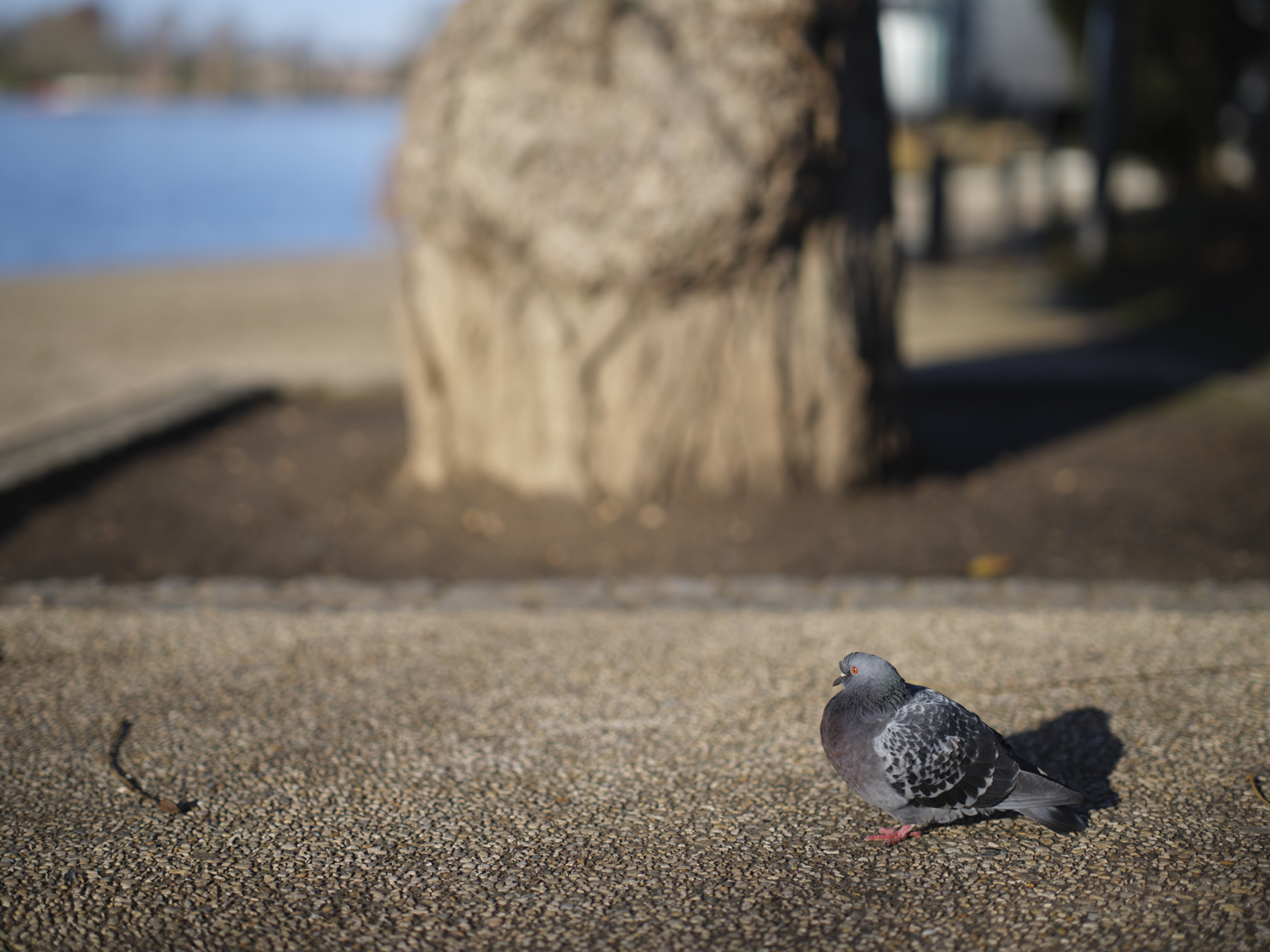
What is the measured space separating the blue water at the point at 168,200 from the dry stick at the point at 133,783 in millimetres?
15721

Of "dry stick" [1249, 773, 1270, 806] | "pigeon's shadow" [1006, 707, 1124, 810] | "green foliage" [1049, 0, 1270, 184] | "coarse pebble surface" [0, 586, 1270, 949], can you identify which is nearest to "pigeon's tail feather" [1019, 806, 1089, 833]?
"coarse pebble surface" [0, 586, 1270, 949]

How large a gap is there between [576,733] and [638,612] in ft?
3.05

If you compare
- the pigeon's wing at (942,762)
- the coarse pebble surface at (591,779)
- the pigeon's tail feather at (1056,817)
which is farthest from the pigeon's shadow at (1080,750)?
the pigeon's wing at (942,762)

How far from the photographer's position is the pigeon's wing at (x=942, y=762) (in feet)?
8.11

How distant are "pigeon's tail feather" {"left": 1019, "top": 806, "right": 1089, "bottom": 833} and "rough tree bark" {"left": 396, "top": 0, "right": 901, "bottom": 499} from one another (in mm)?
2677

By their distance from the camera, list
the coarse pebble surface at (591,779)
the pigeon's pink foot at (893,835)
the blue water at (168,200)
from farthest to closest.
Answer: the blue water at (168,200)
the pigeon's pink foot at (893,835)
the coarse pebble surface at (591,779)

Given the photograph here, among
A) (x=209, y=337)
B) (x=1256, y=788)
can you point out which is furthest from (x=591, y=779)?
(x=209, y=337)

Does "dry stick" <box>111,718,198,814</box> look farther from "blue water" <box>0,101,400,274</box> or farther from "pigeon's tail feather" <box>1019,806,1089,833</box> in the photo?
"blue water" <box>0,101,400,274</box>

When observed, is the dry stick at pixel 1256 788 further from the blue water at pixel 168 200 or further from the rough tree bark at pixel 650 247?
the blue water at pixel 168 200

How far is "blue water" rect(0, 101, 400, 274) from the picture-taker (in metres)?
20.2

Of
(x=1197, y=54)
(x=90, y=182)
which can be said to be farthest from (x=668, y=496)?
(x=90, y=182)

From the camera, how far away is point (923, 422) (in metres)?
6.64

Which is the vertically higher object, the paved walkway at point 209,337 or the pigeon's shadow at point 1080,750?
the pigeon's shadow at point 1080,750

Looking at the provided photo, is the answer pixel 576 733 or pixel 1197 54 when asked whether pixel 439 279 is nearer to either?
pixel 576 733
